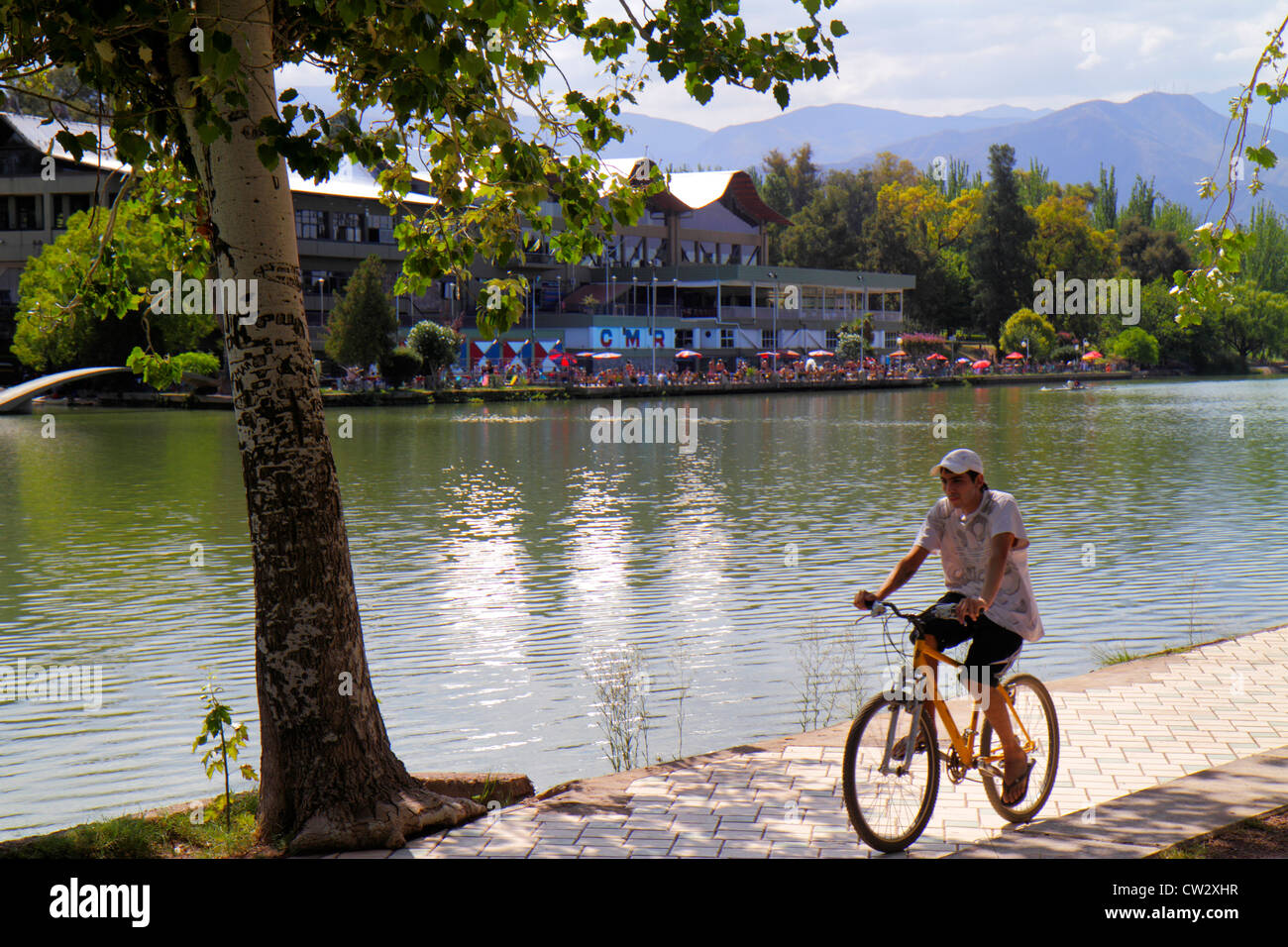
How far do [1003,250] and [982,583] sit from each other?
105162 mm

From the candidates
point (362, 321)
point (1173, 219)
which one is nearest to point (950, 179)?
point (1173, 219)

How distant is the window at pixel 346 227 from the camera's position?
72.2 meters

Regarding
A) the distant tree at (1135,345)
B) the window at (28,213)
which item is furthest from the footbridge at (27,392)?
the distant tree at (1135,345)

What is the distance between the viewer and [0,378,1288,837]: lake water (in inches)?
364

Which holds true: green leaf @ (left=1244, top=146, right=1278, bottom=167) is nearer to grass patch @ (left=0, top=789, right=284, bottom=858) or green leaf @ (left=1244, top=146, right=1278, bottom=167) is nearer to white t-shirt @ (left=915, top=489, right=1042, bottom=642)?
white t-shirt @ (left=915, top=489, right=1042, bottom=642)

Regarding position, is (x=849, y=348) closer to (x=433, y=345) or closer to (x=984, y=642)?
(x=433, y=345)

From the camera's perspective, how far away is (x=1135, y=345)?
99.9 metres

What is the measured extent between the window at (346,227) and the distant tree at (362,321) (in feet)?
50.9

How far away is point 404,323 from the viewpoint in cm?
7312

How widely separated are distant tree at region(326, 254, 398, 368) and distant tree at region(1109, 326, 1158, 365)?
63.3 metres

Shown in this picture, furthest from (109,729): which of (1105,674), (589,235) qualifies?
(1105,674)

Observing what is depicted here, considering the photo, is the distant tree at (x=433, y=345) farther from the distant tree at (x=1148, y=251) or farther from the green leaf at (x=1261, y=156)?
the distant tree at (x=1148, y=251)

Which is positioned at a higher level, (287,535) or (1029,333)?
(1029,333)
